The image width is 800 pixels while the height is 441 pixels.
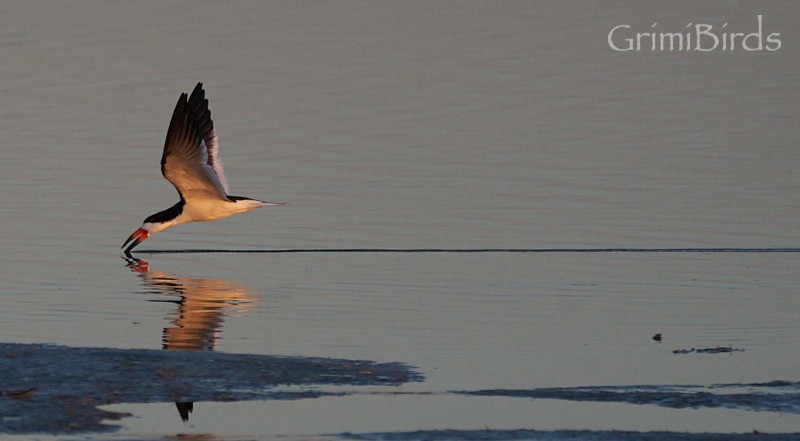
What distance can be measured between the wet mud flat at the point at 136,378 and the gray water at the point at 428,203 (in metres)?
0.25

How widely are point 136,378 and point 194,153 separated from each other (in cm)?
732

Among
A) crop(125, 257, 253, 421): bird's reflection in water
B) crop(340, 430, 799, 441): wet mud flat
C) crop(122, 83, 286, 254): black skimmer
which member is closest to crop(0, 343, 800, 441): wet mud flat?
crop(340, 430, 799, 441): wet mud flat

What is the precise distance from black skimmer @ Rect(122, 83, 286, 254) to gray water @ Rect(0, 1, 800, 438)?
0.37 metres

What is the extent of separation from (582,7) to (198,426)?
29841 millimetres

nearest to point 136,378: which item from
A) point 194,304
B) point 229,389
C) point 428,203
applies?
point 229,389

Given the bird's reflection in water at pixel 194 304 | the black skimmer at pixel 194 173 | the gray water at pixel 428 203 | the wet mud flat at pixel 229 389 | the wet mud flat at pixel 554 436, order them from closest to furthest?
the wet mud flat at pixel 554 436, the wet mud flat at pixel 229 389, the gray water at pixel 428 203, the bird's reflection in water at pixel 194 304, the black skimmer at pixel 194 173

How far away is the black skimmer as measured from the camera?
1841 cm

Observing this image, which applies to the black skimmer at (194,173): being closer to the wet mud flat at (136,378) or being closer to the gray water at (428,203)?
the gray water at (428,203)

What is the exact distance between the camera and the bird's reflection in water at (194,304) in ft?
42.8

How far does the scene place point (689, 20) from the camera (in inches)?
1471

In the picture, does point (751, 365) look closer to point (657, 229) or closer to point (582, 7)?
point (657, 229)

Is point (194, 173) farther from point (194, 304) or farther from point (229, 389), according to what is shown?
point (229, 389)

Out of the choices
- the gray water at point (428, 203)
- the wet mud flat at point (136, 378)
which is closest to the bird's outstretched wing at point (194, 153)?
the gray water at point (428, 203)

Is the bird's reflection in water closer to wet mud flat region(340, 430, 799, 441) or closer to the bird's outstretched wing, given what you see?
the bird's outstretched wing
